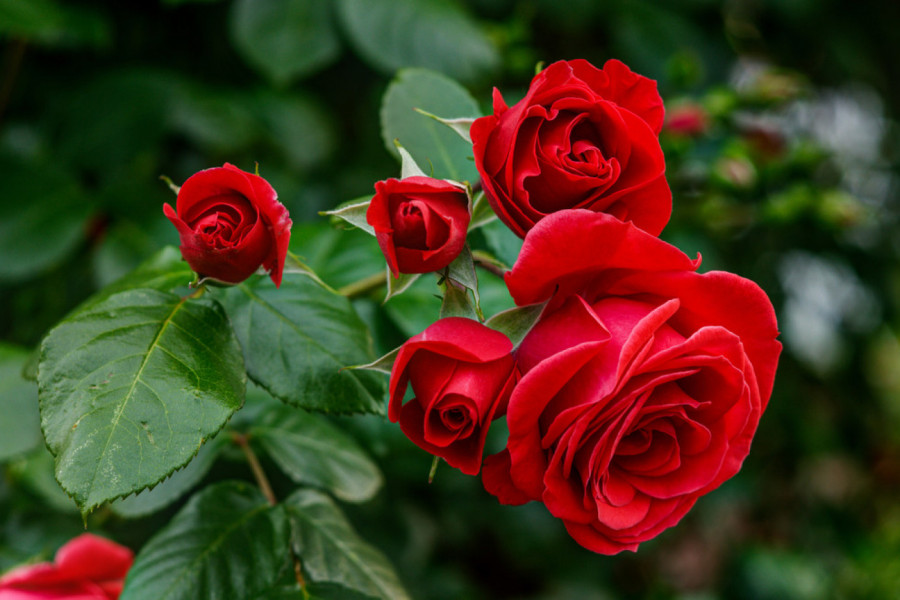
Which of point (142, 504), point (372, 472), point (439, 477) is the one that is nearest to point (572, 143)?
point (372, 472)

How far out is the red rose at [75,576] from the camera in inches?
26.2

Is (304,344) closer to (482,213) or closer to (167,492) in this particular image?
(482,213)

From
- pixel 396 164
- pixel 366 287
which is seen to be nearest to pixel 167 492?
pixel 366 287

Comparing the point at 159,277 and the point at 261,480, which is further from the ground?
A: the point at 159,277

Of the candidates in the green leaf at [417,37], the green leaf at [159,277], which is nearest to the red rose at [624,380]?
the green leaf at [159,277]

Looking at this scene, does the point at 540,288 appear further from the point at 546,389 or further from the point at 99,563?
the point at 99,563

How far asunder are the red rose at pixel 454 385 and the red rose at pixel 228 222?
125mm

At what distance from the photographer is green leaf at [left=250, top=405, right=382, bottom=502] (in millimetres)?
792

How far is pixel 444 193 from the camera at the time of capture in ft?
1.64

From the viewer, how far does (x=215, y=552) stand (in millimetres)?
654

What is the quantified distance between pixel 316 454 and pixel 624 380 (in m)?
0.47

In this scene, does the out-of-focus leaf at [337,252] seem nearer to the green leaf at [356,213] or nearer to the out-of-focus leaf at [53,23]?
the green leaf at [356,213]

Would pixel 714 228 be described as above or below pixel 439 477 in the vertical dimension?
above

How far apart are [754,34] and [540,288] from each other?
1808mm
